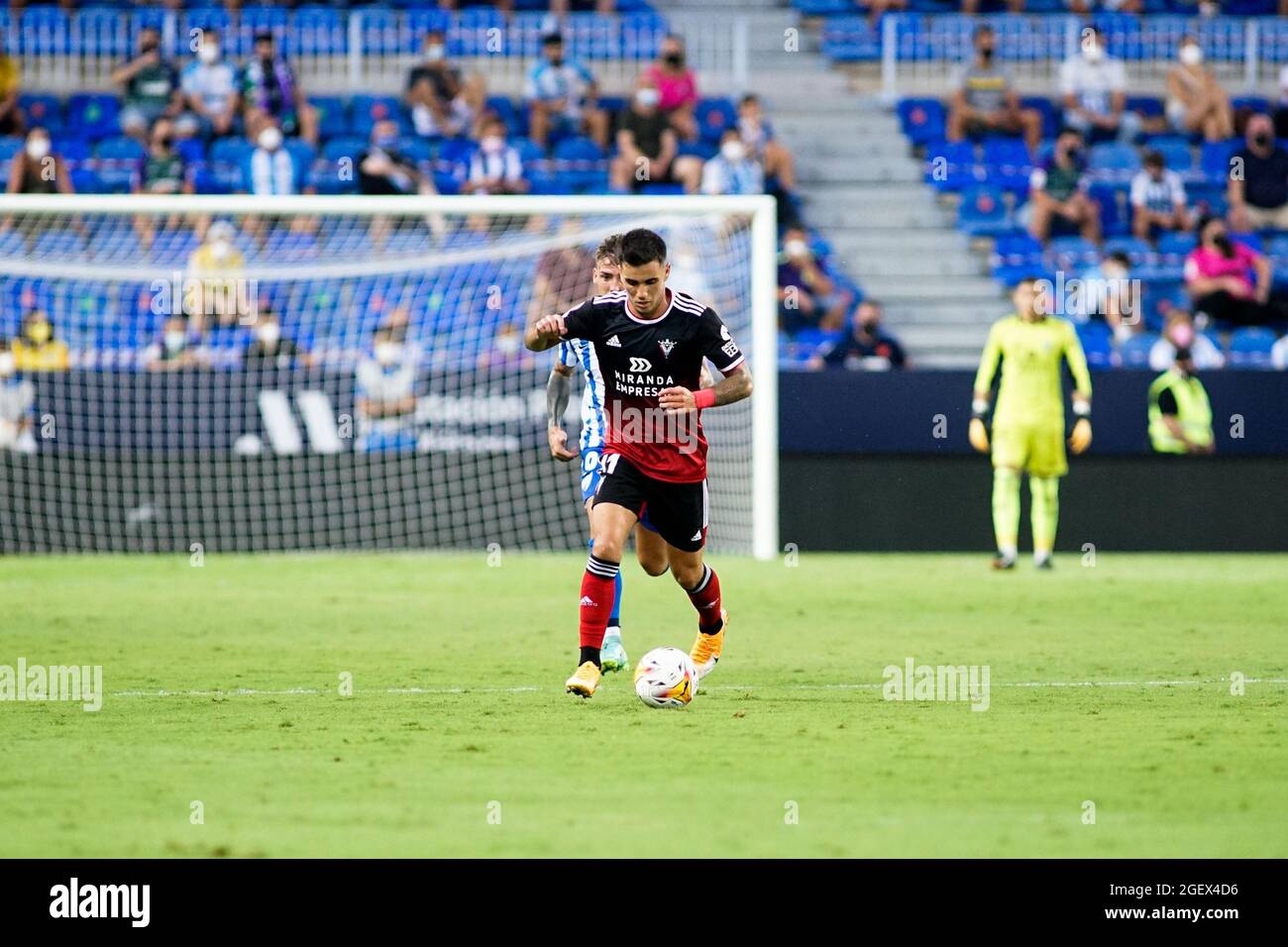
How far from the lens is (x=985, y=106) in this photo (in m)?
21.0

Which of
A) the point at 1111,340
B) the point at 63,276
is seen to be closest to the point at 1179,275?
the point at 1111,340

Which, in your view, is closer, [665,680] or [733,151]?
[665,680]

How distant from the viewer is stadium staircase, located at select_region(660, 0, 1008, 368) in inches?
778

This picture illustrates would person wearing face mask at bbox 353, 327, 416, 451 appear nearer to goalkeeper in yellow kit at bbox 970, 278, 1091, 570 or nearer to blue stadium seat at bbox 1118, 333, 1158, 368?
goalkeeper in yellow kit at bbox 970, 278, 1091, 570

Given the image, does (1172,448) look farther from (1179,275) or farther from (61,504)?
(61,504)

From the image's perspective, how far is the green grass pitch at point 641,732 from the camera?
17.4 feet

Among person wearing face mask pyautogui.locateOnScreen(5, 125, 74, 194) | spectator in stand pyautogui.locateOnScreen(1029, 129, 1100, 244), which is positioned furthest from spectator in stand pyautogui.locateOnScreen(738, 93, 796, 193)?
person wearing face mask pyautogui.locateOnScreen(5, 125, 74, 194)

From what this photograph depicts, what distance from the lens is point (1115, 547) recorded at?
16969 mm

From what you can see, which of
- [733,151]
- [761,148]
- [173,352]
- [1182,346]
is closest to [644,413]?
[173,352]

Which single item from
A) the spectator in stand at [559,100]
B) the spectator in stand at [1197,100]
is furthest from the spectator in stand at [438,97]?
the spectator in stand at [1197,100]

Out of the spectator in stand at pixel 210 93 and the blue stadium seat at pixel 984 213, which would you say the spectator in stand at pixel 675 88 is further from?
the spectator in stand at pixel 210 93

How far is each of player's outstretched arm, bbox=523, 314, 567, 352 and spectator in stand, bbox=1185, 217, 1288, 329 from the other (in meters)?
12.4

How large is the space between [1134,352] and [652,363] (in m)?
11.7

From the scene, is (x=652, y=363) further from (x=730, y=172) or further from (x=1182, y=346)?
(x=730, y=172)
